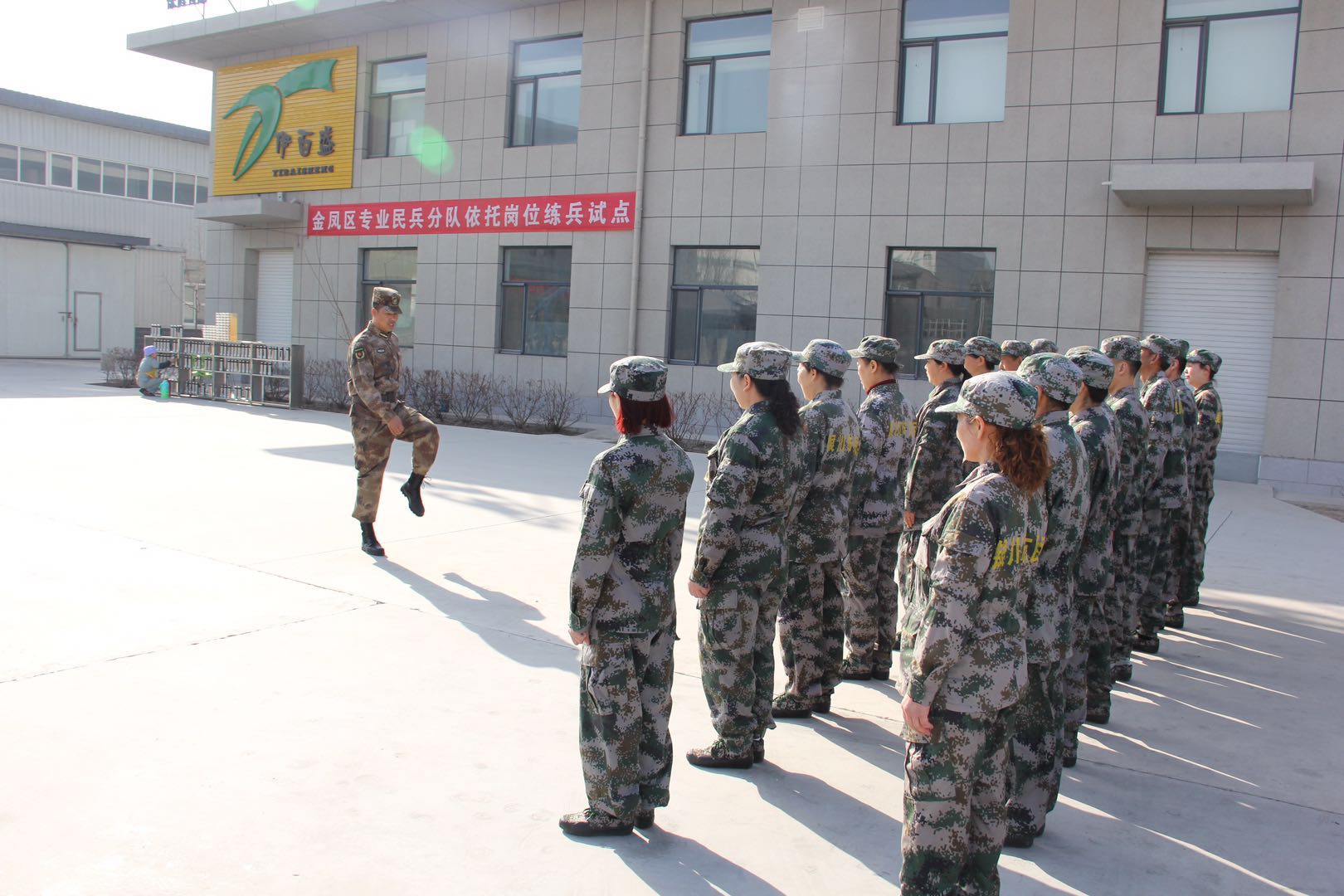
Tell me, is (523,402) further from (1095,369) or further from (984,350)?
(1095,369)

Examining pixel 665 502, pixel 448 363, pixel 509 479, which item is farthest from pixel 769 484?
pixel 448 363

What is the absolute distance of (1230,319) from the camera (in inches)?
529

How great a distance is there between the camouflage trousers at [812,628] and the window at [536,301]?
45.4ft

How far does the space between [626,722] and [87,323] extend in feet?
118

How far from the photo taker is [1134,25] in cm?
1359

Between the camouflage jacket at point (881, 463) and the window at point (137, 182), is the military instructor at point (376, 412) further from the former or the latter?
the window at point (137, 182)

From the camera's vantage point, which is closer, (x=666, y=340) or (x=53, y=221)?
(x=666, y=340)

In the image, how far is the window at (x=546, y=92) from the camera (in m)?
18.2

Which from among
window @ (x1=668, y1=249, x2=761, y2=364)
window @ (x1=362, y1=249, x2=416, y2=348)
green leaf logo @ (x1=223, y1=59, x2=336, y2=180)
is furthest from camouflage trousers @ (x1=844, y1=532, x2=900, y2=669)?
green leaf logo @ (x1=223, y1=59, x2=336, y2=180)

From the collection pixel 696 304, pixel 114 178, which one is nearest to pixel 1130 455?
pixel 696 304

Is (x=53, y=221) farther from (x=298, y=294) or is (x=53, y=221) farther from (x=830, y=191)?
(x=830, y=191)

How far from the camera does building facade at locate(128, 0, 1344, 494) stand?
42.8ft

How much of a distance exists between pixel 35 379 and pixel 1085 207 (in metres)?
21.6

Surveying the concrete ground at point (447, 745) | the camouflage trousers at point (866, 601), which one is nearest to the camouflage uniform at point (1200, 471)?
the concrete ground at point (447, 745)
